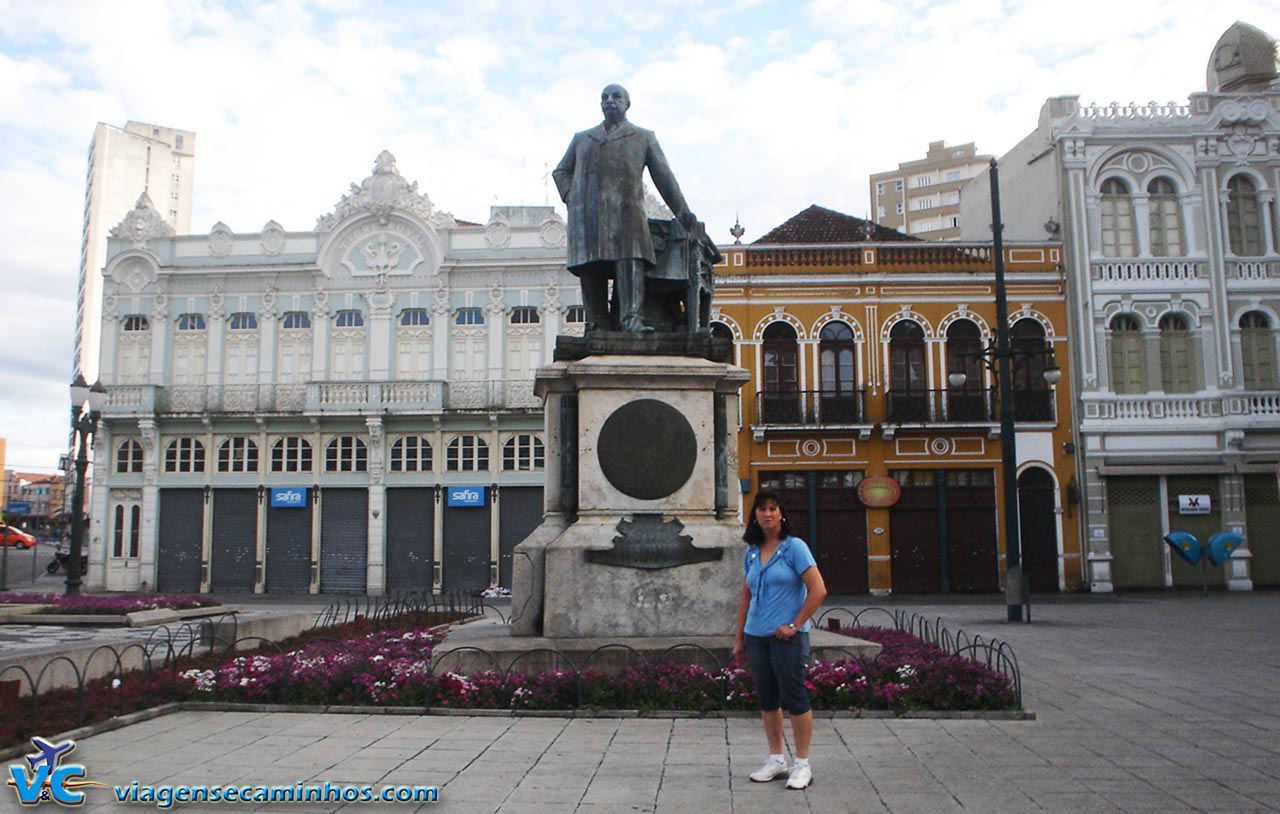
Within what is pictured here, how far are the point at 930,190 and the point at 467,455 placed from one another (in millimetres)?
59783

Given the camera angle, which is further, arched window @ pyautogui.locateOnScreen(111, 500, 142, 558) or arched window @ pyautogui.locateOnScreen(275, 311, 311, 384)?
arched window @ pyautogui.locateOnScreen(275, 311, 311, 384)

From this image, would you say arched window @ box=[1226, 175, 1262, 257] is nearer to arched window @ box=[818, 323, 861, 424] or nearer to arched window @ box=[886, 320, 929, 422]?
arched window @ box=[886, 320, 929, 422]

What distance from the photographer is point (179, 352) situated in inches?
1415

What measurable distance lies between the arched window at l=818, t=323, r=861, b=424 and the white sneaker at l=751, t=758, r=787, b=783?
25.2 m

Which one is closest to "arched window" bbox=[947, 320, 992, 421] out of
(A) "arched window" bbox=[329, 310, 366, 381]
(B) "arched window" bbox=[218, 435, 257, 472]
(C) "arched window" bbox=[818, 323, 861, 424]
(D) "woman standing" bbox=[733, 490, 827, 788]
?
(C) "arched window" bbox=[818, 323, 861, 424]

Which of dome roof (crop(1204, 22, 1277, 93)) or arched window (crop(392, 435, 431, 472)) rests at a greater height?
dome roof (crop(1204, 22, 1277, 93))

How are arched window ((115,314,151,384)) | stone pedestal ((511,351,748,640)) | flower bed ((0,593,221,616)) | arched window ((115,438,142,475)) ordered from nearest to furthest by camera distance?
stone pedestal ((511,351,748,640)) → flower bed ((0,593,221,616)) → arched window ((115,438,142,475)) → arched window ((115,314,151,384))

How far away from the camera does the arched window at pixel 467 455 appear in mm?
34156

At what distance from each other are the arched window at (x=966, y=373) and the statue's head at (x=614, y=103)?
21.9 meters

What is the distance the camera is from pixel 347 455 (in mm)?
34531

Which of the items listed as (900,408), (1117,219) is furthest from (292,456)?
(1117,219)

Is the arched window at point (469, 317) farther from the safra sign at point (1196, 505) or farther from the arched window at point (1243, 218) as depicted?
the arched window at point (1243, 218)

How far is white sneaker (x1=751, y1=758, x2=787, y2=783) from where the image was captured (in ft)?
19.1

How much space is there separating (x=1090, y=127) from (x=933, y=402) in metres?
9.28
